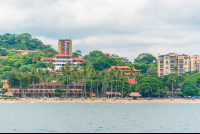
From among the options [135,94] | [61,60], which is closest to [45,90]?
[135,94]

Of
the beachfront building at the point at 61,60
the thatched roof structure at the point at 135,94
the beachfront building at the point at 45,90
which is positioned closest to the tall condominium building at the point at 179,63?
the thatched roof structure at the point at 135,94

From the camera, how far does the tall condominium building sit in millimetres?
158750

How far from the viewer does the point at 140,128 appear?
54.7 metres

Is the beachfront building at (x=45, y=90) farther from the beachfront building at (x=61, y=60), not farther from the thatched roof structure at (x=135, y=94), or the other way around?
the beachfront building at (x=61, y=60)

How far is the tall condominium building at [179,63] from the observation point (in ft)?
521

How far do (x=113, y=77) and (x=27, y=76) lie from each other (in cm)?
3555

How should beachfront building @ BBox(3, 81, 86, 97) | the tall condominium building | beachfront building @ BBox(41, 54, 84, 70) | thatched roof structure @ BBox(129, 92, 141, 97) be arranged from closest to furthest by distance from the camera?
thatched roof structure @ BBox(129, 92, 141, 97)
beachfront building @ BBox(3, 81, 86, 97)
the tall condominium building
beachfront building @ BBox(41, 54, 84, 70)

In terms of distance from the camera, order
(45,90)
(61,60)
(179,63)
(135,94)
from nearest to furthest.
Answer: (135,94) < (45,90) < (179,63) < (61,60)

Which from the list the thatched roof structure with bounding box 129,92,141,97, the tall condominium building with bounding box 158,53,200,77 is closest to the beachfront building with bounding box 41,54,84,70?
the tall condominium building with bounding box 158,53,200,77

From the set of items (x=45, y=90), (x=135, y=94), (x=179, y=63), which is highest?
(x=179, y=63)

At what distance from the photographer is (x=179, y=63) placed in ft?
520

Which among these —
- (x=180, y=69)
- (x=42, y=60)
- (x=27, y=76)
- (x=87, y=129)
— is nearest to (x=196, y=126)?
(x=87, y=129)

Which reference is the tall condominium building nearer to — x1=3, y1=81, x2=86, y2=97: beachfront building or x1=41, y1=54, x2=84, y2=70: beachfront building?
x1=41, y1=54, x2=84, y2=70: beachfront building

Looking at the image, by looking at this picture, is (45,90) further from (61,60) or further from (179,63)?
(179,63)
